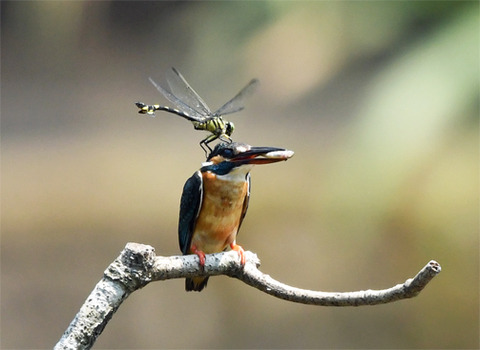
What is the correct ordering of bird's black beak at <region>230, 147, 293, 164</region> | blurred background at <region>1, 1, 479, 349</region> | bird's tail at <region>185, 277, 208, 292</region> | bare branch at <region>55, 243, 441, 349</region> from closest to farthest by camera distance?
1. bare branch at <region>55, 243, 441, 349</region>
2. bird's black beak at <region>230, 147, 293, 164</region>
3. bird's tail at <region>185, 277, 208, 292</region>
4. blurred background at <region>1, 1, 479, 349</region>

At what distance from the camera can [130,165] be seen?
2514mm

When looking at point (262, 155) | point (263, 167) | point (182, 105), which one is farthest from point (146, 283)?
point (263, 167)

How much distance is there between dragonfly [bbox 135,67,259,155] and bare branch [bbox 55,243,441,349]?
19 cm

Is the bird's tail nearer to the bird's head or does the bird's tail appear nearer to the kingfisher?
the kingfisher

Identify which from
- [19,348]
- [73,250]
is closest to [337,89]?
[73,250]

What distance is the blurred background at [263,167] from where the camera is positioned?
2182 mm

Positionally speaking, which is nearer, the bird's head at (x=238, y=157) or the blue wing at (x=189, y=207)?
the bird's head at (x=238, y=157)

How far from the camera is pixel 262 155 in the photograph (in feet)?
2.99

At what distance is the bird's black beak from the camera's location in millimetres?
849

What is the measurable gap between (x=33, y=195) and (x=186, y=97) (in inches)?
58.5

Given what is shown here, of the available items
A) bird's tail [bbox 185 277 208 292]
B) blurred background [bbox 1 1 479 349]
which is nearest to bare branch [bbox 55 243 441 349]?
bird's tail [bbox 185 277 208 292]

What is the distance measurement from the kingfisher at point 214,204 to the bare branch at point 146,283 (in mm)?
156

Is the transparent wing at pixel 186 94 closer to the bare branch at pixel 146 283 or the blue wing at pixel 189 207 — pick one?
the blue wing at pixel 189 207

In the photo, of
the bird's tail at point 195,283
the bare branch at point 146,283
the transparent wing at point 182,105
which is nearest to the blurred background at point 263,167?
the bird's tail at point 195,283
